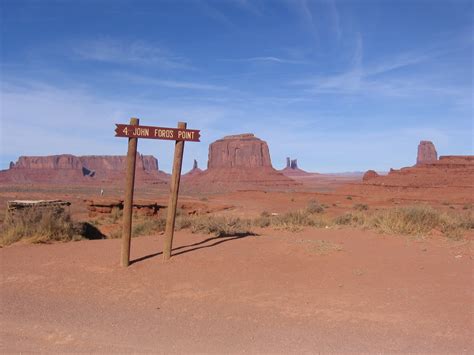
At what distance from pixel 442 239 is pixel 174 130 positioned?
7.15 metres

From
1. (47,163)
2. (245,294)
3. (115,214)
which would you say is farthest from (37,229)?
(47,163)

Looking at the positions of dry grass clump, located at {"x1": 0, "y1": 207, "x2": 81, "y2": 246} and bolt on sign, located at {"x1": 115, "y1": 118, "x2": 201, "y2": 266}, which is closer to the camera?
bolt on sign, located at {"x1": 115, "y1": 118, "x2": 201, "y2": 266}

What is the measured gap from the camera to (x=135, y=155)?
8.48 metres

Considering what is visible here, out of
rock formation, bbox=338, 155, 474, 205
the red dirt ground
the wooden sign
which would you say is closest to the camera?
the red dirt ground

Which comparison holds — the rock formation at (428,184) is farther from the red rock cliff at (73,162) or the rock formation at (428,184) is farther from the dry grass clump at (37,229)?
the red rock cliff at (73,162)

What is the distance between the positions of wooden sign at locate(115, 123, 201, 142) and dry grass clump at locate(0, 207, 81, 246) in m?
4.64

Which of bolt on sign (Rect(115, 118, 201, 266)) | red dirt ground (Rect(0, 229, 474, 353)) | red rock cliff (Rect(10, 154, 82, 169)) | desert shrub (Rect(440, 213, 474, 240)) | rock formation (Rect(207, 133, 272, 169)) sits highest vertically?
rock formation (Rect(207, 133, 272, 169))

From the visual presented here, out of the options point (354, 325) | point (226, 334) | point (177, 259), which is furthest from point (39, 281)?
point (354, 325)

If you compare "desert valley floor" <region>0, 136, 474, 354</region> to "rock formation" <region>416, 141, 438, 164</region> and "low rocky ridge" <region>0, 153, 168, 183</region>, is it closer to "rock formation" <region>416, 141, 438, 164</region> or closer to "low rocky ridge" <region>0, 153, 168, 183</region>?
"rock formation" <region>416, 141, 438, 164</region>

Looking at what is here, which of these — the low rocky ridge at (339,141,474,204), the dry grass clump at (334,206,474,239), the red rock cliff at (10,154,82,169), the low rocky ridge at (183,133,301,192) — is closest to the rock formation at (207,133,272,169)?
the low rocky ridge at (183,133,301,192)

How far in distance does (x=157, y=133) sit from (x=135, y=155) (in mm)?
589

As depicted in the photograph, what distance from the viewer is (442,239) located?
1105 centimetres

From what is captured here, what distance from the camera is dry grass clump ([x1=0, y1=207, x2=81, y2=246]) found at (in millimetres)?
11094

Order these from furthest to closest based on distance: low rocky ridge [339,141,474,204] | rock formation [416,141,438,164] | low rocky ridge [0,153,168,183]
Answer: low rocky ridge [0,153,168,183] → rock formation [416,141,438,164] → low rocky ridge [339,141,474,204]
